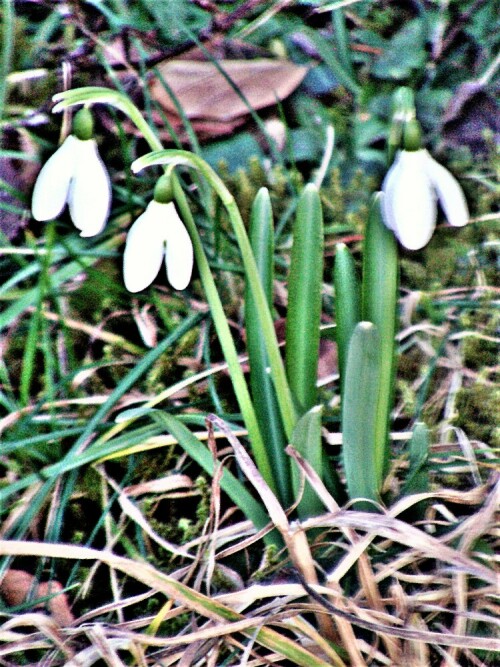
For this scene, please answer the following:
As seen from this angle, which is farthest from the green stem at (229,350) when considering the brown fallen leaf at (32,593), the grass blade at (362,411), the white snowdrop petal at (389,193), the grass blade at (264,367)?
the brown fallen leaf at (32,593)

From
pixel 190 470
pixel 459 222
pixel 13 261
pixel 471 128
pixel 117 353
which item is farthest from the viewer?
pixel 471 128

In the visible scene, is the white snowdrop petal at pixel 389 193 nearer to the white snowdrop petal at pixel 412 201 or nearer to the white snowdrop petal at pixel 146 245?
the white snowdrop petal at pixel 412 201

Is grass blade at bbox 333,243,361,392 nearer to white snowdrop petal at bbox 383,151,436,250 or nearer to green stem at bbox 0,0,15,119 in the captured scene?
white snowdrop petal at bbox 383,151,436,250

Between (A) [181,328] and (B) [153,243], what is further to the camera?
(A) [181,328]

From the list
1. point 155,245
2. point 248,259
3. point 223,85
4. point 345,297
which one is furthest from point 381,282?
point 223,85

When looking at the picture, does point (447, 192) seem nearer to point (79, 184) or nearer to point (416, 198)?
point (416, 198)

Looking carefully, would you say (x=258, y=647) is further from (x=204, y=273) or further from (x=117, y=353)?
(x=117, y=353)

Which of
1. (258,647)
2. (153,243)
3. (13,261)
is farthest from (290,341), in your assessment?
(13,261)
